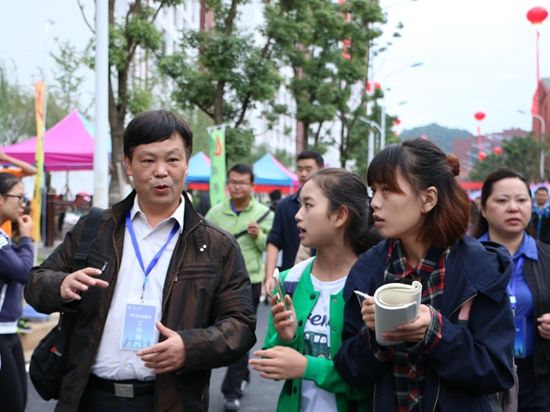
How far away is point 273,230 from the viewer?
6.38 metres

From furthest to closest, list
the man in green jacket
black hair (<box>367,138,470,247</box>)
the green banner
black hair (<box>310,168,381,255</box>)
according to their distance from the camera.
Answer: the green banner → the man in green jacket → black hair (<box>310,168,381,255</box>) → black hair (<box>367,138,470,247</box>)

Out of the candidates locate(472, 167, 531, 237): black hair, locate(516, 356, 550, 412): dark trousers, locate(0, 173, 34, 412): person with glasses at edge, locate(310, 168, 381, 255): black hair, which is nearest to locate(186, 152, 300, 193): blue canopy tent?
locate(0, 173, 34, 412): person with glasses at edge

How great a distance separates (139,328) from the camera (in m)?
2.42

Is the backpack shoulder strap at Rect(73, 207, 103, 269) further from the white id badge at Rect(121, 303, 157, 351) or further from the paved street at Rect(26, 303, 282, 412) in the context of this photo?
the paved street at Rect(26, 303, 282, 412)

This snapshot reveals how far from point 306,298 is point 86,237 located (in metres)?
0.89

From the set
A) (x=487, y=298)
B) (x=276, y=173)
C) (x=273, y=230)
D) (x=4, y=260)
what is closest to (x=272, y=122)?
(x=276, y=173)

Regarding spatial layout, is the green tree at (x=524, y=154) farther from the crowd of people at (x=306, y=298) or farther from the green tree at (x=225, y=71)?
the crowd of people at (x=306, y=298)

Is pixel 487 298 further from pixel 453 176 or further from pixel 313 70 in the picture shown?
pixel 313 70

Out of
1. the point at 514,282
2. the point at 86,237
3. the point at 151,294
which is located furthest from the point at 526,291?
the point at 86,237

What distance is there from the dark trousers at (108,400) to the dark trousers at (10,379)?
4.96 feet

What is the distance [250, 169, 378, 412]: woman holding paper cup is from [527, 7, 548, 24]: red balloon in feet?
63.0

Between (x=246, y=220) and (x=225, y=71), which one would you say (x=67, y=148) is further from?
(x=246, y=220)

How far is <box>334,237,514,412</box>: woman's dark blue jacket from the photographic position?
2127 millimetres

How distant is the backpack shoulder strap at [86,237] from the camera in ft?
8.29
